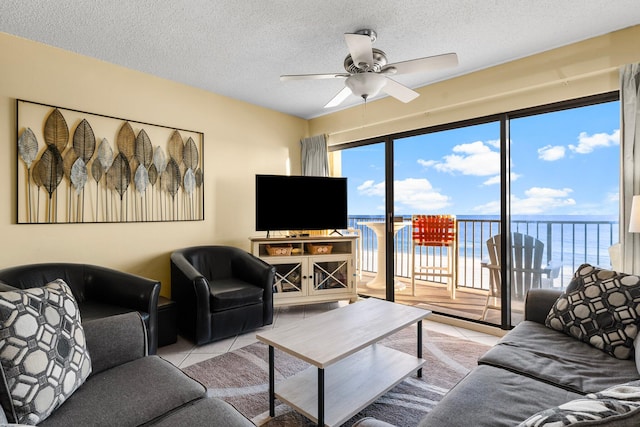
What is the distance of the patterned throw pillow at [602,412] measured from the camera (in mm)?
560

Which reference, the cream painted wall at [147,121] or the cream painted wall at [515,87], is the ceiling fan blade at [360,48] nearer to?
the cream painted wall at [515,87]

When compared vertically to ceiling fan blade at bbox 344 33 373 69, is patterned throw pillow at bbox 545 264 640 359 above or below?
below

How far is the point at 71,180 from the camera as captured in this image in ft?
8.84

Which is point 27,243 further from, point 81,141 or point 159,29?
point 159,29

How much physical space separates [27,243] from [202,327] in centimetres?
150

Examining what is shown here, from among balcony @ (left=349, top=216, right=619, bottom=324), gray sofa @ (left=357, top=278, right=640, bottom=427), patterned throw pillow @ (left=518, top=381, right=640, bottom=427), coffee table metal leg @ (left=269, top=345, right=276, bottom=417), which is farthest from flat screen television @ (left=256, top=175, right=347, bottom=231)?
patterned throw pillow @ (left=518, top=381, right=640, bottom=427)

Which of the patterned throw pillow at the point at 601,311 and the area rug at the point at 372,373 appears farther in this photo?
the area rug at the point at 372,373

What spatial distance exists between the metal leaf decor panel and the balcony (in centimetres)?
259

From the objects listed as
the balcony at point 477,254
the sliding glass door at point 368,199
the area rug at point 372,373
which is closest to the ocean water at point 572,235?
the balcony at point 477,254

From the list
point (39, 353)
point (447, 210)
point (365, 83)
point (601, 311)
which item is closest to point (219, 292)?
point (39, 353)

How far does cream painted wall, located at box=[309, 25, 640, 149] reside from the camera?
241 centimetres

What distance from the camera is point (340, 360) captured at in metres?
1.77

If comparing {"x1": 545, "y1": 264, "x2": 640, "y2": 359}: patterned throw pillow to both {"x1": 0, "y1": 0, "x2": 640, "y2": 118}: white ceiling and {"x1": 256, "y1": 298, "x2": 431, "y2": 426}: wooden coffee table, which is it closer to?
{"x1": 256, "y1": 298, "x2": 431, "y2": 426}: wooden coffee table

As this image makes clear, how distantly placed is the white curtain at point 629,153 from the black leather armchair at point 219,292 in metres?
2.80
